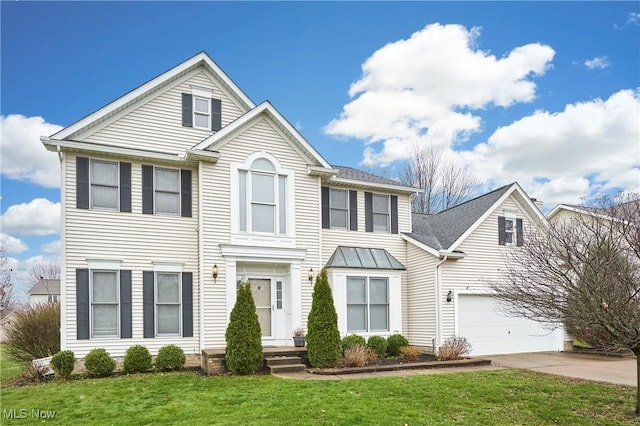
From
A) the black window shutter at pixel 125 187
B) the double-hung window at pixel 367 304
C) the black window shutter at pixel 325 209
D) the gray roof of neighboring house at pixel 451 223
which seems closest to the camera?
the black window shutter at pixel 125 187

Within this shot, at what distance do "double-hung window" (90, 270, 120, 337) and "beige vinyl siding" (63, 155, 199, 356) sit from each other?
10.5 inches

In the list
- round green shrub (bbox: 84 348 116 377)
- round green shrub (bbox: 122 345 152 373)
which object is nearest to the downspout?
round green shrub (bbox: 122 345 152 373)

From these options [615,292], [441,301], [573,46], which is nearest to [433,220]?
[441,301]

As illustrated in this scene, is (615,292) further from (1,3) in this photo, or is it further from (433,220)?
(1,3)

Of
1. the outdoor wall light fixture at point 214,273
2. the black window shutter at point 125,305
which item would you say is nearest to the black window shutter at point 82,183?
the black window shutter at point 125,305

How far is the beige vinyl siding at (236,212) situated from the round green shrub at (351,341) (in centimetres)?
141

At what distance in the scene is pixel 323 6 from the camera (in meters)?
16.5

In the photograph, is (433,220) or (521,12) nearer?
(521,12)

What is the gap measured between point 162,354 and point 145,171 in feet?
16.9

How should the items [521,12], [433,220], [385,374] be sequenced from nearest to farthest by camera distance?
[385,374] → [521,12] → [433,220]

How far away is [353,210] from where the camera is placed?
680 inches

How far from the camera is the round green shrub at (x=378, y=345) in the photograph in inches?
597

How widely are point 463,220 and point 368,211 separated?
3540 mm

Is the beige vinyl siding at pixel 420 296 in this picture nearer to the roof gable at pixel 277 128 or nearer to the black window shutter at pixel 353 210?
the black window shutter at pixel 353 210
